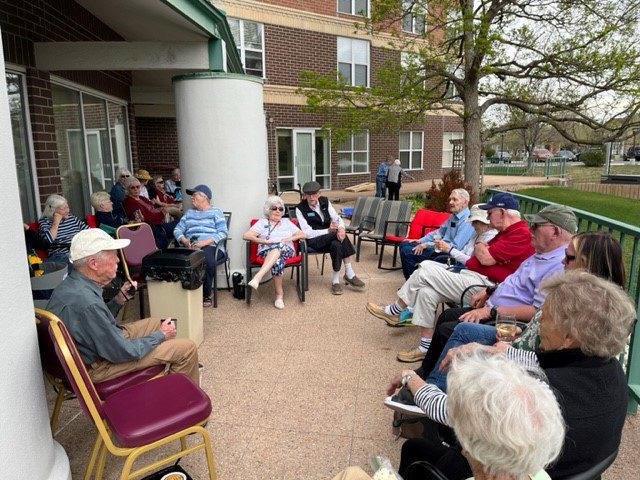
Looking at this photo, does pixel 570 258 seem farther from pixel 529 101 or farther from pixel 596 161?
pixel 596 161

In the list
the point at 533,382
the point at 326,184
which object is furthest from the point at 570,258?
the point at 326,184

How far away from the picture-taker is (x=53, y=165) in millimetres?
5445

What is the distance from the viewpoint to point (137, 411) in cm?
216

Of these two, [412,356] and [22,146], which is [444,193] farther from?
[22,146]

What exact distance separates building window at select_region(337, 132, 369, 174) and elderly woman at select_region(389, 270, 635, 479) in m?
15.9

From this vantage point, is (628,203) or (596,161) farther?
(596,161)

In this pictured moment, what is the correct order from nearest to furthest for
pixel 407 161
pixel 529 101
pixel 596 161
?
pixel 529 101 → pixel 407 161 → pixel 596 161

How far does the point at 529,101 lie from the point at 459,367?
12.9 metres

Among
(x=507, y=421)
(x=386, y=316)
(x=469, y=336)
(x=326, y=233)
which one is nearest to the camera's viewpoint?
(x=507, y=421)

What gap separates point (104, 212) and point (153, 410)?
13.2ft

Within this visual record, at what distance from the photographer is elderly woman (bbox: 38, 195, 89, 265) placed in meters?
4.46

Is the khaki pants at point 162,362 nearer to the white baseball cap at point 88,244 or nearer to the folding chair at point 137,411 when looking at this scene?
the folding chair at point 137,411

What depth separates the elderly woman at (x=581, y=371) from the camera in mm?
1598

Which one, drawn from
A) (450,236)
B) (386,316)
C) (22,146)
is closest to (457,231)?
(450,236)
